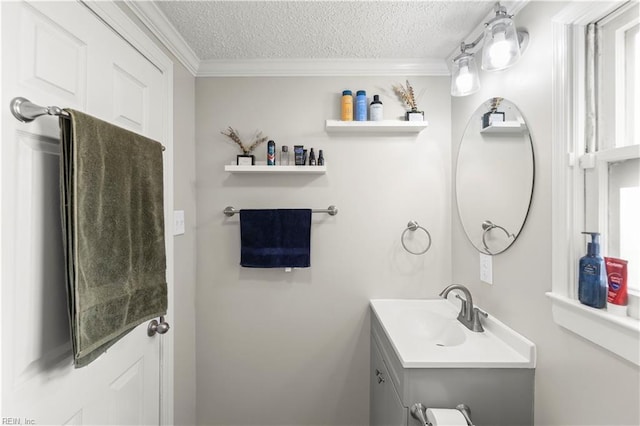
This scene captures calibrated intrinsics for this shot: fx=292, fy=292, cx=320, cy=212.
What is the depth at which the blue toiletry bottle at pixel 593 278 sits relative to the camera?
867mm

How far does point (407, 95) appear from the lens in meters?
1.74

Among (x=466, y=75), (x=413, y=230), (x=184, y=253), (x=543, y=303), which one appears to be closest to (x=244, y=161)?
(x=184, y=253)

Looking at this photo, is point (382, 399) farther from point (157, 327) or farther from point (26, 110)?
point (26, 110)

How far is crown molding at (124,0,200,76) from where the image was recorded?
118cm

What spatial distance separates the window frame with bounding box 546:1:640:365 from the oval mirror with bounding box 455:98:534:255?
0.16m

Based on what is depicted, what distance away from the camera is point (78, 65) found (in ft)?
3.02

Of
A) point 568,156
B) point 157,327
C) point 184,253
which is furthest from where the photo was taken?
point 184,253

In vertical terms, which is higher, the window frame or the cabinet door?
the window frame

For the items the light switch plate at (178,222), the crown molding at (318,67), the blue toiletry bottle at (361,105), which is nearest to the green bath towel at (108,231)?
the light switch plate at (178,222)

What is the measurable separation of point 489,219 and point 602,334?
0.65 m

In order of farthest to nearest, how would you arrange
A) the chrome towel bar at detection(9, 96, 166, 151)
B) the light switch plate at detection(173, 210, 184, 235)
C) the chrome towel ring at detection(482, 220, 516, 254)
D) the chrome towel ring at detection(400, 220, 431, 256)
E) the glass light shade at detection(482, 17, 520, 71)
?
the chrome towel ring at detection(400, 220, 431, 256)
the light switch plate at detection(173, 210, 184, 235)
the chrome towel ring at detection(482, 220, 516, 254)
the glass light shade at detection(482, 17, 520, 71)
the chrome towel bar at detection(9, 96, 166, 151)

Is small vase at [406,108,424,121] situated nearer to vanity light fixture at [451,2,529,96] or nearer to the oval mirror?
the oval mirror

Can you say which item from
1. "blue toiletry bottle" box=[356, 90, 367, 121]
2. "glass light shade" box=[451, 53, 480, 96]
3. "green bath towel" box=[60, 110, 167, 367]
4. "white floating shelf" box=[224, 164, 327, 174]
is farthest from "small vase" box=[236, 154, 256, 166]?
"glass light shade" box=[451, 53, 480, 96]

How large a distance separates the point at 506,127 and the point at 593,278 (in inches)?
27.2
